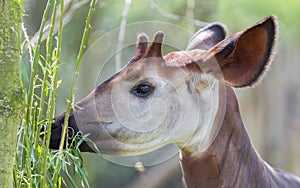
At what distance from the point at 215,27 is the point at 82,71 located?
261 inches

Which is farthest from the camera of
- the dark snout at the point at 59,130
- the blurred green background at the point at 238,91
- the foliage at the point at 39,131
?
the blurred green background at the point at 238,91

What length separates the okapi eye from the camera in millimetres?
2656

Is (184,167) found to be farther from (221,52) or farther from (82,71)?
(82,71)

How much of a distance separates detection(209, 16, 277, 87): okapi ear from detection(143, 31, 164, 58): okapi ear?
0.56 ft

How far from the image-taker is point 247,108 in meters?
10.8

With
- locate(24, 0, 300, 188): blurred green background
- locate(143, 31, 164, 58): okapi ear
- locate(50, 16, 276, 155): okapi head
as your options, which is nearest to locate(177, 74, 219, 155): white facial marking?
locate(50, 16, 276, 155): okapi head

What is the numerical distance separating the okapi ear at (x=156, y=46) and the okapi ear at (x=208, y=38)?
307mm

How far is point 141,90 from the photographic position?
8.73 ft

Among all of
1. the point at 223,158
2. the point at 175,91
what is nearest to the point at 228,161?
the point at 223,158

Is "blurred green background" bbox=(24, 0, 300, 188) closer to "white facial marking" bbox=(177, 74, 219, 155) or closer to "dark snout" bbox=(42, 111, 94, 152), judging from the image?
"white facial marking" bbox=(177, 74, 219, 155)

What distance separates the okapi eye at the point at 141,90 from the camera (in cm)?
266

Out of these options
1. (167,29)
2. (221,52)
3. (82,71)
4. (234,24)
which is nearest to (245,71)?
(221,52)

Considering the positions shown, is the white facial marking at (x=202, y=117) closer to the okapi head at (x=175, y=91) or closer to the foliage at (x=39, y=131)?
the okapi head at (x=175, y=91)

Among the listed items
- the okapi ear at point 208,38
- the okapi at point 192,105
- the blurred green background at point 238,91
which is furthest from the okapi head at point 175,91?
the blurred green background at point 238,91
